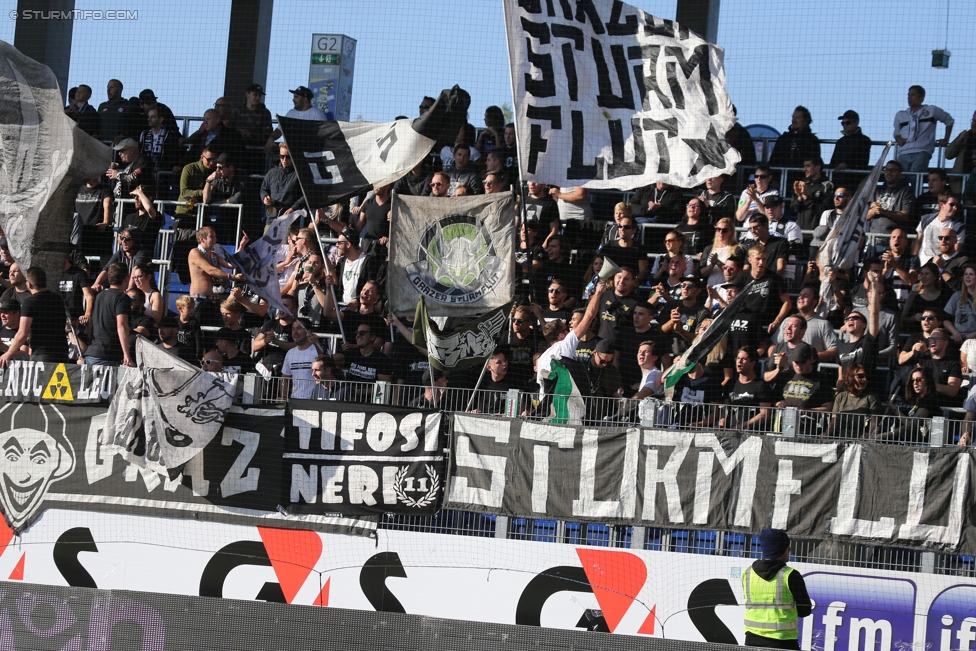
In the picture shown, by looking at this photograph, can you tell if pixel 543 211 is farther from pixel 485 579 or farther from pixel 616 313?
pixel 485 579

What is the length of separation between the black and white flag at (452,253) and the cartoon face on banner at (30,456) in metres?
3.18

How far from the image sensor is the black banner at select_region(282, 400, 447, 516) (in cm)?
953

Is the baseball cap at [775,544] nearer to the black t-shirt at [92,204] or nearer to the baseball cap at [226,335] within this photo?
the baseball cap at [226,335]

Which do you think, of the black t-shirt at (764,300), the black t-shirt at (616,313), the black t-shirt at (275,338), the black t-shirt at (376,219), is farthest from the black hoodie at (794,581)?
the black t-shirt at (376,219)

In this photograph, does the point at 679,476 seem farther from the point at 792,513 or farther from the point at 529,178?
the point at 529,178

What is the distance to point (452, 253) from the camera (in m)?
11.4

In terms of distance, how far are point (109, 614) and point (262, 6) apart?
13123mm

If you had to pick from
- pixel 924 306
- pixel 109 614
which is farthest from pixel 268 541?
pixel 924 306

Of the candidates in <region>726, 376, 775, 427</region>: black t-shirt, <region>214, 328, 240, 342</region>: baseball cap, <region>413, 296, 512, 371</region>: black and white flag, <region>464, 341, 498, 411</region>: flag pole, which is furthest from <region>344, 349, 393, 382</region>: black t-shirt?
<region>726, 376, 775, 427</region>: black t-shirt

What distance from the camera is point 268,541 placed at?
9.62m

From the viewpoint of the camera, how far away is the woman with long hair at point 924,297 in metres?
11.0

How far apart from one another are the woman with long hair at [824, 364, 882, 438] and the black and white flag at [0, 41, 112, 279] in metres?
7.40

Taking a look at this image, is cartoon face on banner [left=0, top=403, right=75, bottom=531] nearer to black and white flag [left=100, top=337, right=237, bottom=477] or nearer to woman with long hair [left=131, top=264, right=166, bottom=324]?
black and white flag [left=100, top=337, right=237, bottom=477]

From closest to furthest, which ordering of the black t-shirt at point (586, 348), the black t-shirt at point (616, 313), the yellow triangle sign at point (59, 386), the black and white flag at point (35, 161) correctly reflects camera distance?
the yellow triangle sign at point (59, 386)
the black t-shirt at point (586, 348)
the black t-shirt at point (616, 313)
the black and white flag at point (35, 161)
